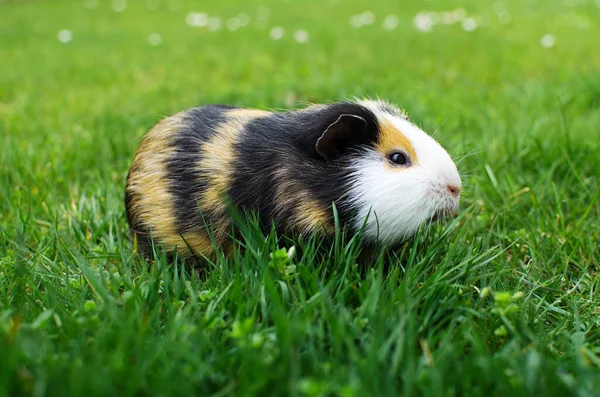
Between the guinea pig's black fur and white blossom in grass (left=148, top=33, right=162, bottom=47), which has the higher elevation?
the guinea pig's black fur

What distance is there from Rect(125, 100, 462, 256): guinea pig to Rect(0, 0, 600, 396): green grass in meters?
0.16

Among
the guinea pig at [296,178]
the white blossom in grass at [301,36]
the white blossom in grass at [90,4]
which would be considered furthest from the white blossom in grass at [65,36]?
the guinea pig at [296,178]

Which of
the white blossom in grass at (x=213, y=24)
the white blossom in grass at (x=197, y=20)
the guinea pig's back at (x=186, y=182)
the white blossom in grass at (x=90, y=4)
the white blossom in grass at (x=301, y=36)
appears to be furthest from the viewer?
the white blossom in grass at (x=90, y=4)

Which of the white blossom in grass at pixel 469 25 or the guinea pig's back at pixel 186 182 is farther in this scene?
the white blossom in grass at pixel 469 25

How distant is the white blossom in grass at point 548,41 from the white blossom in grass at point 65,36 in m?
7.59

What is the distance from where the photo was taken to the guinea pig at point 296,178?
8.89ft

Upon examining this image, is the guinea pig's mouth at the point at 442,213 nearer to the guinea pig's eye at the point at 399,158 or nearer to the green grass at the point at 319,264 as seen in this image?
the green grass at the point at 319,264

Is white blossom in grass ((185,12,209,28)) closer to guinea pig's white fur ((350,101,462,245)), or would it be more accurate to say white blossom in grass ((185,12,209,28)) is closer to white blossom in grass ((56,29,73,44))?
white blossom in grass ((56,29,73,44))

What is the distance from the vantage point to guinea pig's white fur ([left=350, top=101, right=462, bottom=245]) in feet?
8.75

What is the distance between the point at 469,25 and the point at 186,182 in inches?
297

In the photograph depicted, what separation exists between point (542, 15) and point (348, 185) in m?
8.93

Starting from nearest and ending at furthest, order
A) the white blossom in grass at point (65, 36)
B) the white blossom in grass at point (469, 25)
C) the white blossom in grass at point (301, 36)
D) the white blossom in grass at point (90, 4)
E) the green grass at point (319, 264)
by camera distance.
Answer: the green grass at point (319, 264)
the white blossom in grass at point (301, 36)
the white blossom in grass at point (469, 25)
the white blossom in grass at point (65, 36)
the white blossom in grass at point (90, 4)

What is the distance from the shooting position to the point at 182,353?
75.7 inches

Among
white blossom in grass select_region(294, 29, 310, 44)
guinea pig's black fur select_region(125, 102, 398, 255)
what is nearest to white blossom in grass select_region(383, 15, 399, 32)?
white blossom in grass select_region(294, 29, 310, 44)
